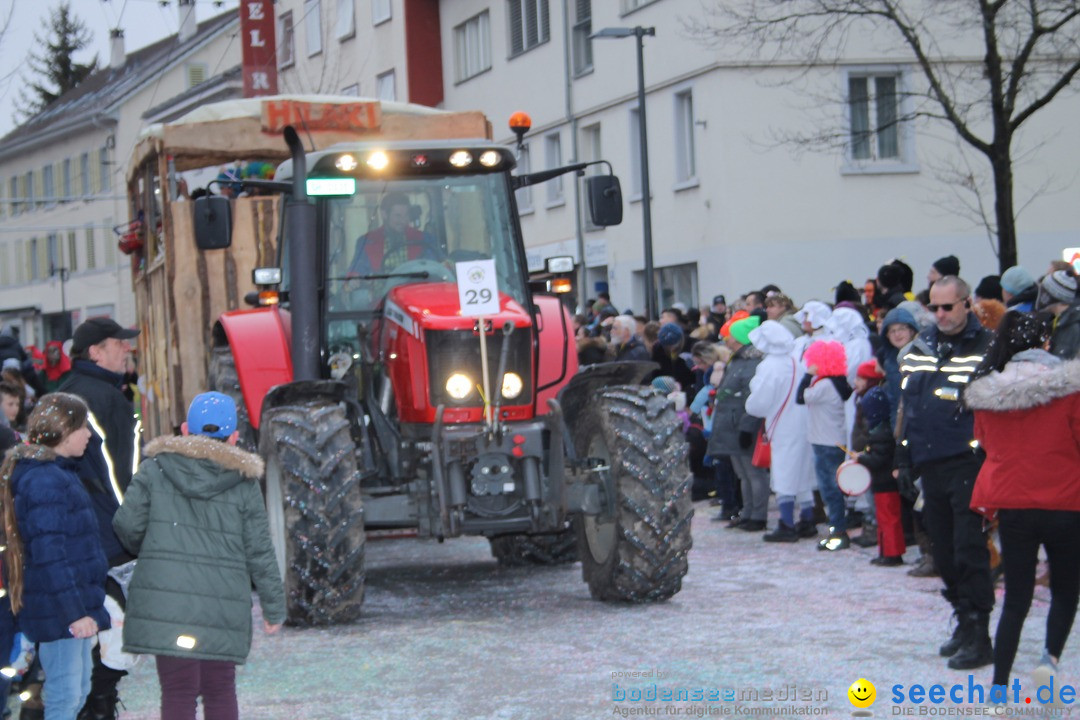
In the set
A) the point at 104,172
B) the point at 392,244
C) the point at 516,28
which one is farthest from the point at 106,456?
the point at 104,172

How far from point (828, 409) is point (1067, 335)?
4.55 metres

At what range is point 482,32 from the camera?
3478cm

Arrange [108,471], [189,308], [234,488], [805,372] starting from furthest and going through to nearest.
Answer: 1. [189,308]
2. [805,372]
3. [108,471]
4. [234,488]

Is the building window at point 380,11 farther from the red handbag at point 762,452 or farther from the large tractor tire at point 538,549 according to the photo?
the large tractor tire at point 538,549

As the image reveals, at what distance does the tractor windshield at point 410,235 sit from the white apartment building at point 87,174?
37.7 metres

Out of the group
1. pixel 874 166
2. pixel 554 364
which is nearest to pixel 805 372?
pixel 554 364

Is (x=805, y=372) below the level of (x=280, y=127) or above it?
below

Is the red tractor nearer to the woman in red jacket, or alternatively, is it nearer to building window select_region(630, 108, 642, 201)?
the woman in red jacket

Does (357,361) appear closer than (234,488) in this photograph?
No

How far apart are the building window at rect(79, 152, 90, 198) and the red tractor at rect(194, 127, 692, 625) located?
4935 cm

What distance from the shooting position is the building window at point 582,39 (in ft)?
97.5

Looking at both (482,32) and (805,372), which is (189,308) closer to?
(805,372)

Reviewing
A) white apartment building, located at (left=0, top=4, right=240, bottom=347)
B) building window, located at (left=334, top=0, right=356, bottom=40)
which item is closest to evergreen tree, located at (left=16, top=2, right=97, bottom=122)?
white apartment building, located at (left=0, top=4, right=240, bottom=347)

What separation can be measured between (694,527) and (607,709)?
23.2 feet
